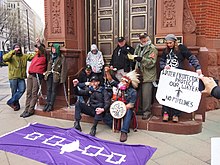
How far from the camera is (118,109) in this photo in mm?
5496

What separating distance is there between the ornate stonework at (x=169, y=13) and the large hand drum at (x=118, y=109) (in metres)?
2.33

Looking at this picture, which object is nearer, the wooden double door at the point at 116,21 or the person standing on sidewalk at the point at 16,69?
the wooden double door at the point at 116,21

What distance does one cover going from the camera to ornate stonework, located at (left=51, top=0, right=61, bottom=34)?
7.63m

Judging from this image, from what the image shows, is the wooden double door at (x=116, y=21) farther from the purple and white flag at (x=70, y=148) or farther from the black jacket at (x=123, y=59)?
the purple and white flag at (x=70, y=148)

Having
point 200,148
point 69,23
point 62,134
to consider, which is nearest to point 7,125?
point 62,134

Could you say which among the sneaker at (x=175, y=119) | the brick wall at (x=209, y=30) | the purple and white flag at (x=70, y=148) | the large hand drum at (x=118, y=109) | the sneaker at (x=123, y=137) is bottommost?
the purple and white flag at (x=70, y=148)

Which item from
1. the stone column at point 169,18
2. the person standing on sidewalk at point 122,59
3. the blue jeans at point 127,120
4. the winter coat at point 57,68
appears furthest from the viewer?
the winter coat at point 57,68

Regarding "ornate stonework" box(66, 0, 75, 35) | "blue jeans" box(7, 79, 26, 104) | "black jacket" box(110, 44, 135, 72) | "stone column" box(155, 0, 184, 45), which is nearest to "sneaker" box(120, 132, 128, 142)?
"black jacket" box(110, 44, 135, 72)

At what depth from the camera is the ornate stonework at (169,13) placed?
627cm

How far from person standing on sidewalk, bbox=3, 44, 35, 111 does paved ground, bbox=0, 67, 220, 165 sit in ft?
2.50

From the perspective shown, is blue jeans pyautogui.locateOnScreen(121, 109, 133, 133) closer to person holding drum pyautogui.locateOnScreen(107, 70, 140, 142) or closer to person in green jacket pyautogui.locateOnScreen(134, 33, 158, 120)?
person holding drum pyautogui.locateOnScreen(107, 70, 140, 142)

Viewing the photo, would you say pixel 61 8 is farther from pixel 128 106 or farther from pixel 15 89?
pixel 128 106

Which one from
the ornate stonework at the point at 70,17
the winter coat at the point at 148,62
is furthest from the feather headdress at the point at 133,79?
the ornate stonework at the point at 70,17

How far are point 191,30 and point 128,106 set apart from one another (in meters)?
2.53
